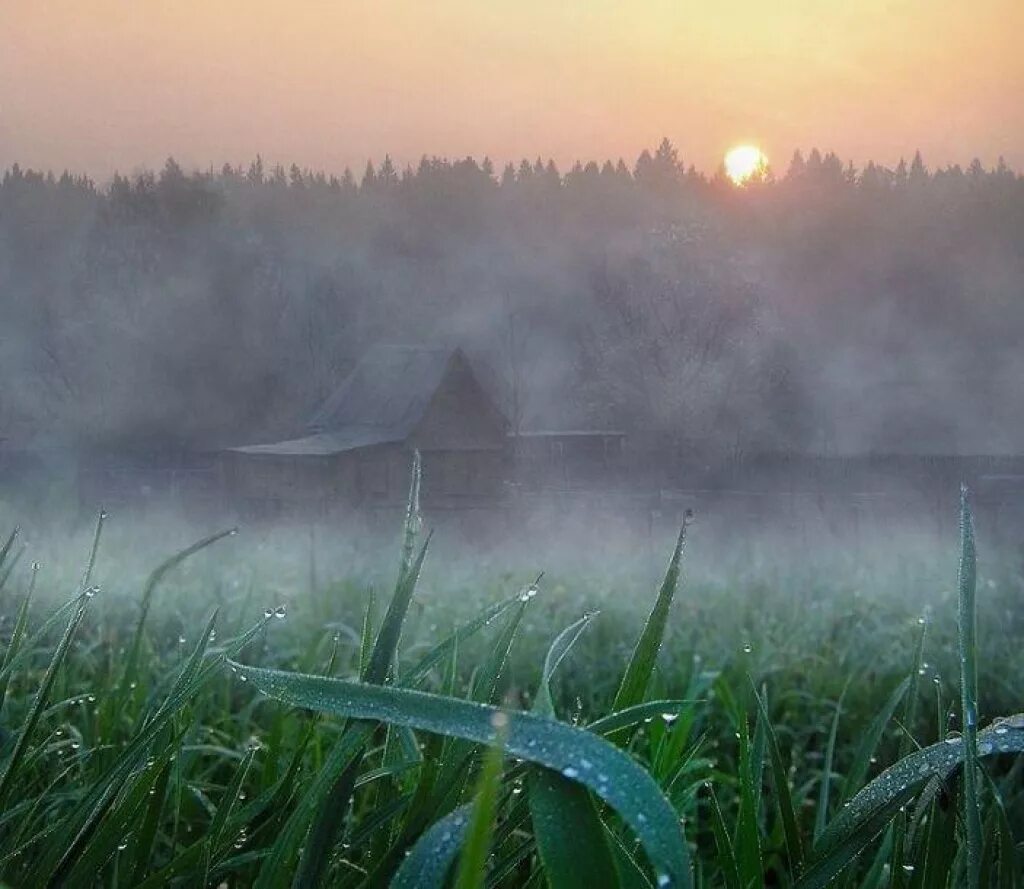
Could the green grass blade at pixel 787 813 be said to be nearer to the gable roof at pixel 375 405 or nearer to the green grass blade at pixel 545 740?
the green grass blade at pixel 545 740

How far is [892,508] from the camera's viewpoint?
588cm

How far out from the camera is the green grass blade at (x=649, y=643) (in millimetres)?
245

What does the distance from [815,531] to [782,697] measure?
307cm

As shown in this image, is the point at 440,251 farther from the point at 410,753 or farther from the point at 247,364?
the point at 410,753

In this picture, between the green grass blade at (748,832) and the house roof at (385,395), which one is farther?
the house roof at (385,395)

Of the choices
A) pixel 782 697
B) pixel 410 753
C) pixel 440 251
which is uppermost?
pixel 440 251

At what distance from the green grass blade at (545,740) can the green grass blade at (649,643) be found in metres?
0.07

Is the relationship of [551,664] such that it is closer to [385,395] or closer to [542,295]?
[385,395]

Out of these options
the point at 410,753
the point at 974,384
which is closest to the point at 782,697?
the point at 410,753

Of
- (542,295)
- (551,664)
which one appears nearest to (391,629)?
(551,664)

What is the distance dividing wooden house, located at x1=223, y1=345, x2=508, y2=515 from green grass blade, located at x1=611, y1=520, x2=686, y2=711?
16.3 ft

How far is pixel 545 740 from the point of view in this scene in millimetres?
171

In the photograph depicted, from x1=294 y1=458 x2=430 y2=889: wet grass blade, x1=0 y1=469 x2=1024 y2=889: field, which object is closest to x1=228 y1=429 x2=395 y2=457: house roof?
x1=0 y1=469 x2=1024 y2=889: field

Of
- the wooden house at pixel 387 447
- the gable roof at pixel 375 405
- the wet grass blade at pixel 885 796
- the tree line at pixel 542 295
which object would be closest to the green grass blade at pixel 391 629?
the wet grass blade at pixel 885 796
